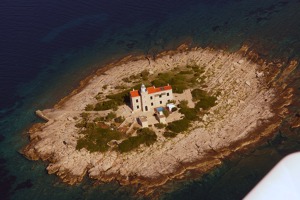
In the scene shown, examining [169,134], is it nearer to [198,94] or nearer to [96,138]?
[198,94]

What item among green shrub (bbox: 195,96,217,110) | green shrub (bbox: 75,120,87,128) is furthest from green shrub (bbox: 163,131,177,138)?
green shrub (bbox: 75,120,87,128)

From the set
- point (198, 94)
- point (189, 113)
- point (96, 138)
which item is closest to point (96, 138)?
point (96, 138)

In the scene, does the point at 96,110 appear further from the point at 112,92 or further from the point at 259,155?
the point at 259,155

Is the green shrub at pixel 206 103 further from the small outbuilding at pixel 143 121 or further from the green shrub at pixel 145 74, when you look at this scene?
the green shrub at pixel 145 74

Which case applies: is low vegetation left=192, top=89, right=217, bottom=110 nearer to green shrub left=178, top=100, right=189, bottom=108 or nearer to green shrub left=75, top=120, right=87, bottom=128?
green shrub left=178, top=100, right=189, bottom=108

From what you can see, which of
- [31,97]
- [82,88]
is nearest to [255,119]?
[82,88]

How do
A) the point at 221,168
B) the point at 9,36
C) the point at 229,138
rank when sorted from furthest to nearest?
the point at 9,36 < the point at 229,138 < the point at 221,168
